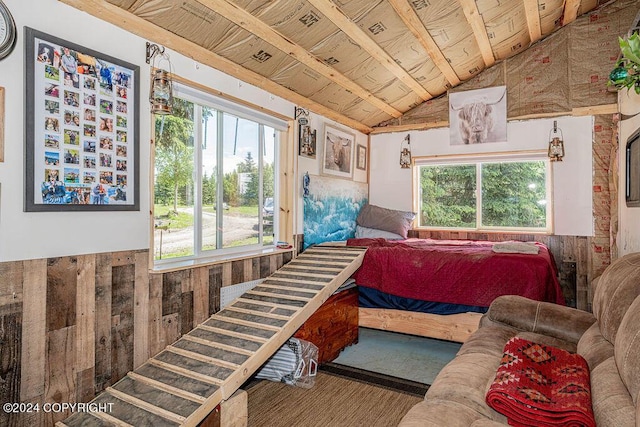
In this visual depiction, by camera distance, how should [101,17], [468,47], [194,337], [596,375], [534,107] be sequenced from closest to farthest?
[596,375] < [101,17] < [194,337] < [468,47] < [534,107]

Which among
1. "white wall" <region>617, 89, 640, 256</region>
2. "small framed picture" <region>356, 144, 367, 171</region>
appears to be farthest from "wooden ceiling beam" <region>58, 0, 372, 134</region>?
"white wall" <region>617, 89, 640, 256</region>

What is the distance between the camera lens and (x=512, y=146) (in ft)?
14.8

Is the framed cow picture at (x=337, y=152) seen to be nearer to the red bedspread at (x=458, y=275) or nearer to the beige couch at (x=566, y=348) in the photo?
the red bedspread at (x=458, y=275)

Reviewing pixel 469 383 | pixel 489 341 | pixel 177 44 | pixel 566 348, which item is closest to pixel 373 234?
pixel 489 341

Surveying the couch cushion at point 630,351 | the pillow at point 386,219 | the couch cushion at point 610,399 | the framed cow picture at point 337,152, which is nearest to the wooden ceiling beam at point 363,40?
the framed cow picture at point 337,152

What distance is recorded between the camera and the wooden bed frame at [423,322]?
315 cm

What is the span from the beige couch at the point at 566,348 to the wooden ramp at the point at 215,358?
1.01 metres

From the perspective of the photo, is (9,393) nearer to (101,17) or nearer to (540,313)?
(101,17)

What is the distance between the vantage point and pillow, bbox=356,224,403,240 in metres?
4.68

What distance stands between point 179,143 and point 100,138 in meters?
0.66

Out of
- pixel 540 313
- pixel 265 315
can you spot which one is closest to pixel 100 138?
pixel 265 315

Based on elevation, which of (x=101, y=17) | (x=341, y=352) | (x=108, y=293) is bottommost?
(x=341, y=352)

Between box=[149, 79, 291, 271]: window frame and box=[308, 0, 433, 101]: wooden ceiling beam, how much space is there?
95cm

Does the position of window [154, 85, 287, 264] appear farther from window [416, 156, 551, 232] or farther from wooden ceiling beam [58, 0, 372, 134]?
window [416, 156, 551, 232]
